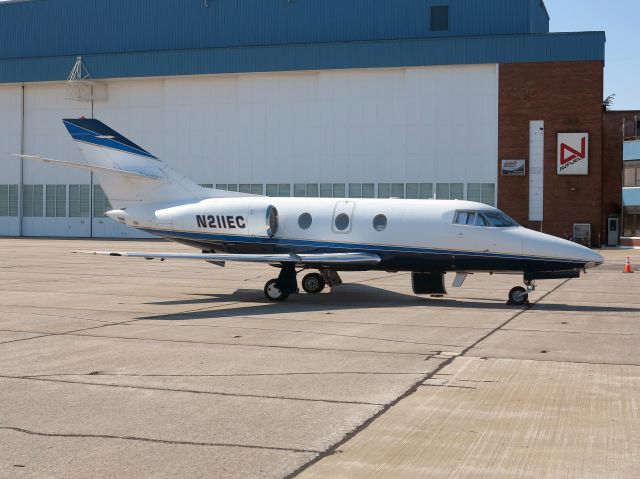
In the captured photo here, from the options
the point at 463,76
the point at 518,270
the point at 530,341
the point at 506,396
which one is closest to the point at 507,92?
the point at 463,76

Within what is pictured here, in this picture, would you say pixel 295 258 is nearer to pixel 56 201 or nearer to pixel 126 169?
pixel 126 169

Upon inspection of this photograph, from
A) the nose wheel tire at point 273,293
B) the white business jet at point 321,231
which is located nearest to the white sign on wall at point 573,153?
the white business jet at point 321,231

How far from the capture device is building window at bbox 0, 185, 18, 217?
2520 inches

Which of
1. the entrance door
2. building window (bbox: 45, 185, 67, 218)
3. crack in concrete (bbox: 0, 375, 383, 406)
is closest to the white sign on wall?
the entrance door

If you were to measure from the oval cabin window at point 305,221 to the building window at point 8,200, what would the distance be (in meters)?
50.2

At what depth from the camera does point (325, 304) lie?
17922mm

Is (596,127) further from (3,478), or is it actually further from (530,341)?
(3,478)

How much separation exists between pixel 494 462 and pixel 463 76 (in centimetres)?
4889

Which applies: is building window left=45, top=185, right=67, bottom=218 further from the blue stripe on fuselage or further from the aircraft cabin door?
the aircraft cabin door

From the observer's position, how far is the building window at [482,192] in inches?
2068

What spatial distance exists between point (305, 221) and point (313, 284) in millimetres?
1762

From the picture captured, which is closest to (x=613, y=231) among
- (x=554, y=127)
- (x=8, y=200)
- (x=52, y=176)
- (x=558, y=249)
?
(x=554, y=127)

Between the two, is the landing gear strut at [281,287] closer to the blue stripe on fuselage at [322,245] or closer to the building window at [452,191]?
the blue stripe on fuselage at [322,245]

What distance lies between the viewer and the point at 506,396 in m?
8.48
